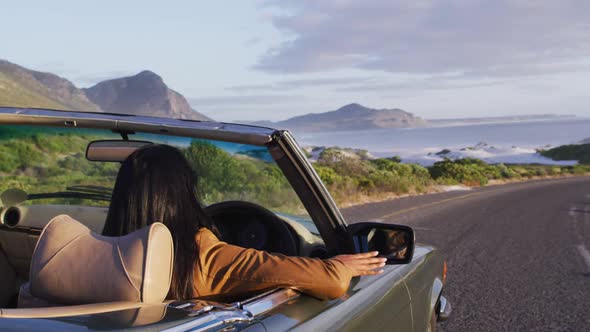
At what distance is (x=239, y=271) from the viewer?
2.46 meters

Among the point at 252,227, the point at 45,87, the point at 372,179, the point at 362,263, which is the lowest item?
the point at 372,179

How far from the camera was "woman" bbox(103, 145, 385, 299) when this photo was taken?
7.63ft

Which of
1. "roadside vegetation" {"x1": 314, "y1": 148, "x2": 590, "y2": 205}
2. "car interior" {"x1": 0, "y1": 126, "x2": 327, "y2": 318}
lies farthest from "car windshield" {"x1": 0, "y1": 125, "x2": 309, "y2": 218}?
"roadside vegetation" {"x1": 314, "y1": 148, "x2": 590, "y2": 205}

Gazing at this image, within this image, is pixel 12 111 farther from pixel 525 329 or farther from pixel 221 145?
pixel 525 329

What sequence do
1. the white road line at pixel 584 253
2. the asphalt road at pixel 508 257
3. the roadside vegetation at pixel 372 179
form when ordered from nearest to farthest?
1. the asphalt road at pixel 508 257
2. the white road line at pixel 584 253
3. the roadside vegetation at pixel 372 179

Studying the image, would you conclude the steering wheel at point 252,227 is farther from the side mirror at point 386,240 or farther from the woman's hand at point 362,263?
the woman's hand at point 362,263

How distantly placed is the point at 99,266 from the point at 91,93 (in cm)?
8784

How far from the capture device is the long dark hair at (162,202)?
2314 millimetres

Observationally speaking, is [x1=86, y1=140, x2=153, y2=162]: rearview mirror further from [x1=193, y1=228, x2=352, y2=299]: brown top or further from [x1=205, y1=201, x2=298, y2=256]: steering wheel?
[x1=205, y1=201, x2=298, y2=256]: steering wheel

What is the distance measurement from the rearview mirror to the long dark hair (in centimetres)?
38

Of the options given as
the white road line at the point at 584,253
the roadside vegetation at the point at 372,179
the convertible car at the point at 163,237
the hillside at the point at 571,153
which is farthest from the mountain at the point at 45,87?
the convertible car at the point at 163,237

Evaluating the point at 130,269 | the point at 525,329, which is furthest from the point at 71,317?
the point at 525,329

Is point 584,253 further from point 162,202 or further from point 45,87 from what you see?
point 45,87

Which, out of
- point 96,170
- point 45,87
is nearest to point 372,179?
point 96,170
